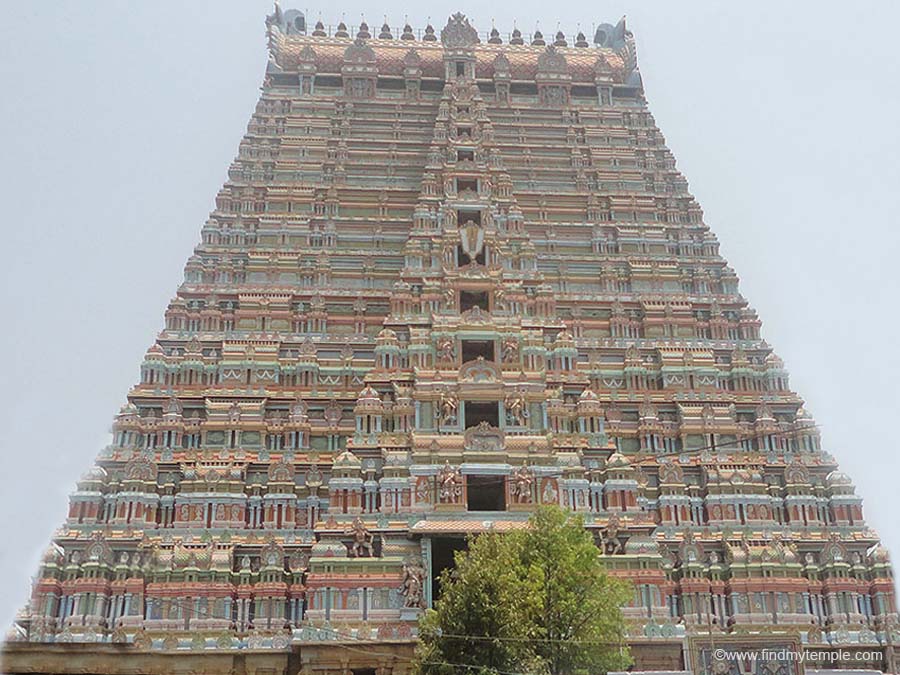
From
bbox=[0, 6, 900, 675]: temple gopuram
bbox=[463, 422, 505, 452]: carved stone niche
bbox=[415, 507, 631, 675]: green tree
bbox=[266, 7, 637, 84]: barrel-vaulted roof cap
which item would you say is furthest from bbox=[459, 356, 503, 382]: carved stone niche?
bbox=[266, 7, 637, 84]: barrel-vaulted roof cap

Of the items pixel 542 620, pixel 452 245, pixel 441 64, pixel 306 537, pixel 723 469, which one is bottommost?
pixel 542 620

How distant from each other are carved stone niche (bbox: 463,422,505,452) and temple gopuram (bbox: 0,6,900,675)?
81mm

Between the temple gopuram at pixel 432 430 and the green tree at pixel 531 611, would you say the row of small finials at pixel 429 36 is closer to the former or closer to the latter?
the temple gopuram at pixel 432 430

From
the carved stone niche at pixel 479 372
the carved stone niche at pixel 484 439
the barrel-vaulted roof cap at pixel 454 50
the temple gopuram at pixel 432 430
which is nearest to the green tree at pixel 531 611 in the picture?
the temple gopuram at pixel 432 430

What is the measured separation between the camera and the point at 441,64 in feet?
188

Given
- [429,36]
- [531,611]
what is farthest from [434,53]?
[531,611]

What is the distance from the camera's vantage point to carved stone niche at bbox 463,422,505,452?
3478cm

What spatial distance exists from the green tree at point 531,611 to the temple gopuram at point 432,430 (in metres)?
2.57

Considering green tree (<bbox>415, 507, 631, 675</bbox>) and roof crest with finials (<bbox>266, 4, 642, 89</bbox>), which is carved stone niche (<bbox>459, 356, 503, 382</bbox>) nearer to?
green tree (<bbox>415, 507, 631, 675</bbox>)

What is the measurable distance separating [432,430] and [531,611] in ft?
40.3

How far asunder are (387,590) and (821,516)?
55.9ft

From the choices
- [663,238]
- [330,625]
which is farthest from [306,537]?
[663,238]

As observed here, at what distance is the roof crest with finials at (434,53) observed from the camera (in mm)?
55344

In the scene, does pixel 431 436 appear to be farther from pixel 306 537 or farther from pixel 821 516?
pixel 821 516
